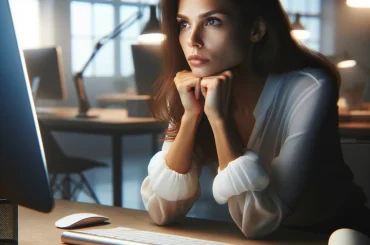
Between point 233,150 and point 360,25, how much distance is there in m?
0.70

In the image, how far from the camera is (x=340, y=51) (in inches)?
66.7

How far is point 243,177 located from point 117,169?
6.41 feet

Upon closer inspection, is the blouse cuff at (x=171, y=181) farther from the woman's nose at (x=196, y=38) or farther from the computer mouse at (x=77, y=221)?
the woman's nose at (x=196, y=38)

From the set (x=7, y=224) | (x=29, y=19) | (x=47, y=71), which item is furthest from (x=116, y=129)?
(x=29, y=19)

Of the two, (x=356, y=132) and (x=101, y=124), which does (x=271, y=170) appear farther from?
(x=101, y=124)

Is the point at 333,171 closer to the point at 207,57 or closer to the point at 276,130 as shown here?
the point at 276,130

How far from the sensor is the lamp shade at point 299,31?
137cm

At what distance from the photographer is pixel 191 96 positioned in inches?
53.2

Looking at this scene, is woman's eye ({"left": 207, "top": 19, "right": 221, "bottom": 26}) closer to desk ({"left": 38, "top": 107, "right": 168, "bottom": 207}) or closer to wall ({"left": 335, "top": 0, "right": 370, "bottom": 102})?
wall ({"left": 335, "top": 0, "right": 370, "bottom": 102})

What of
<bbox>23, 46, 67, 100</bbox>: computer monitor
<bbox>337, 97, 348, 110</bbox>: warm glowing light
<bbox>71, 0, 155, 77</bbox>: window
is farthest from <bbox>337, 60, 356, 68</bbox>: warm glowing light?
<bbox>71, 0, 155, 77</bbox>: window

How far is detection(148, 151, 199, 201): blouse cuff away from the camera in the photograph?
135cm

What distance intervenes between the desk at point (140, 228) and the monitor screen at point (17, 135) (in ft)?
1.14

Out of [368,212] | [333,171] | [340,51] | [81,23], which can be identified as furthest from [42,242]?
[81,23]

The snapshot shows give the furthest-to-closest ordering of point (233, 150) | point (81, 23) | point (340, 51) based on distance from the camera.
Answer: point (81, 23), point (340, 51), point (233, 150)
